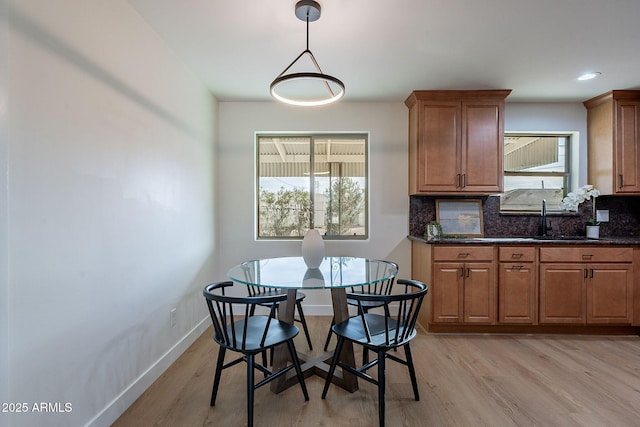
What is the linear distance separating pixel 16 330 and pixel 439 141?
Result: 3478 millimetres

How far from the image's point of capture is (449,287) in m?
3.10

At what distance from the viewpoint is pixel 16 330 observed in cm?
123

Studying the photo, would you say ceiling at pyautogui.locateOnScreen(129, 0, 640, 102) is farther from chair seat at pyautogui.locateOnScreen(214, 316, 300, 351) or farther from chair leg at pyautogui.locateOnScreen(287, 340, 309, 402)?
chair leg at pyautogui.locateOnScreen(287, 340, 309, 402)

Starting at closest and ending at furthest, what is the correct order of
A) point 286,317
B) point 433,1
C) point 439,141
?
point 433,1
point 286,317
point 439,141

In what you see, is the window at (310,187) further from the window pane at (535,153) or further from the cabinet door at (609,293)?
the cabinet door at (609,293)

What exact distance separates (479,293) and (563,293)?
0.83m

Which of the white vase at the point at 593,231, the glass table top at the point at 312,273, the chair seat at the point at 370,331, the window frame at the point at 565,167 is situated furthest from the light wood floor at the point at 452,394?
the window frame at the point at 565,167

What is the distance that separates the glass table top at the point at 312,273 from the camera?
1.86m

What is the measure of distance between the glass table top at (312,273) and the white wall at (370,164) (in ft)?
3.50

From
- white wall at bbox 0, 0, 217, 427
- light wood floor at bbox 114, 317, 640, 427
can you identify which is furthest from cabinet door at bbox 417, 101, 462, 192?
white wall at bbox 0, 0, 217, 427

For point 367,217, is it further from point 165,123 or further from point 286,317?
point 165,123

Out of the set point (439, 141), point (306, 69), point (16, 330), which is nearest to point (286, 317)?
point (16, 330)

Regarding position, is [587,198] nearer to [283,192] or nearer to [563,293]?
[563,293]

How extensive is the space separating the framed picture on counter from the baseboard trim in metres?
2.90
